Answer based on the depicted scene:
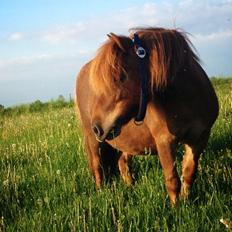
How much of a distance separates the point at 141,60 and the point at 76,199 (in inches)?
67.4

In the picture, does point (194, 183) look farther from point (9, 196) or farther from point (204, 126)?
point (9, 196)

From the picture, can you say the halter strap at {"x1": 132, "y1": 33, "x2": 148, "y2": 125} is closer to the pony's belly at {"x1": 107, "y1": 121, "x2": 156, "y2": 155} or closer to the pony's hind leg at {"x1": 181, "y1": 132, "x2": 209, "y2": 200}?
the pony's hind leg at {"x1": 181, "y1": 132, "x2": 209, "y2": 200}

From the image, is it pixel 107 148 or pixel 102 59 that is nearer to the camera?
pixel 102 59

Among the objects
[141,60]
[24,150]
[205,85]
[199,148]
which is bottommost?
[24,150]

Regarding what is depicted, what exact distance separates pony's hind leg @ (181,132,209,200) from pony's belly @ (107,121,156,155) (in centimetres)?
48

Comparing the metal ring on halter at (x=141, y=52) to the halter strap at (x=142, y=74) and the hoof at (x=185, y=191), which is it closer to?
the halter strap at (x=142, y=74)

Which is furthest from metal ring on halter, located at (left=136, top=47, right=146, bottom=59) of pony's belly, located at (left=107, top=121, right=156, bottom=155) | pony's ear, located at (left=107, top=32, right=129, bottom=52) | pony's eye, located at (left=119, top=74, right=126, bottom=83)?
pony's belly, located at (left=107, top=121, right=156, bottom=155)

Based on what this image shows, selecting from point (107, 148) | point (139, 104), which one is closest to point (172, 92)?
point (139, 104)

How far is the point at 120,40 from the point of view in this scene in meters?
4.11

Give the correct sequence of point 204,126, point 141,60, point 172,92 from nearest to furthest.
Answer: point 141,60, point 172,92, point 204,126

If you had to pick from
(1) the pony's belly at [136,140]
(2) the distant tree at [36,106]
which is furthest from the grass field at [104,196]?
(2) the distant tree at [36,106]

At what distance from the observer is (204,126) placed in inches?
187

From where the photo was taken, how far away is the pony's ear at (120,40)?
13.4 feet

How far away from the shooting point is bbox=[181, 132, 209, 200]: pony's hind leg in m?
4.95
